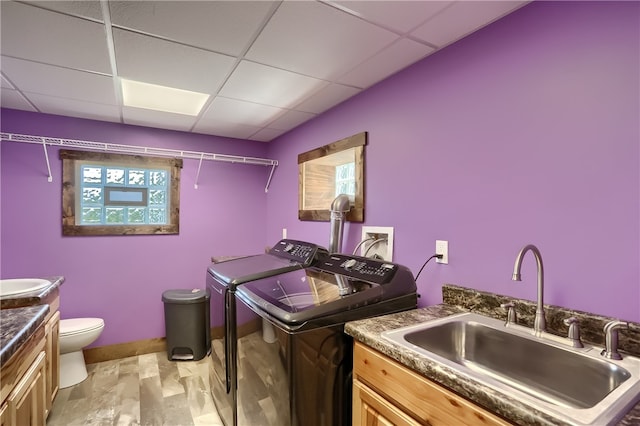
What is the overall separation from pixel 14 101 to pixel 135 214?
120 centimetres

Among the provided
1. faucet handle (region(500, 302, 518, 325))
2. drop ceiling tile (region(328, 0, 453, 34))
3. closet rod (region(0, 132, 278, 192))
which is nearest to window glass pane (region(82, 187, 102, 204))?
closet rod (region(0, 132, 278, 192))

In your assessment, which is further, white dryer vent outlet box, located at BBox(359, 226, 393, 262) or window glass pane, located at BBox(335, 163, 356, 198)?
window glass pane, located at BBox(335, 163, 356, 198)

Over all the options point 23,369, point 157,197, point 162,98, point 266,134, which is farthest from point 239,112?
point 23,369

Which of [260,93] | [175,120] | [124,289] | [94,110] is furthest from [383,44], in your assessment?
[124,289]

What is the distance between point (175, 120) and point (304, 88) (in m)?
1.41

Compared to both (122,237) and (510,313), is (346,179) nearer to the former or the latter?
(510,313)

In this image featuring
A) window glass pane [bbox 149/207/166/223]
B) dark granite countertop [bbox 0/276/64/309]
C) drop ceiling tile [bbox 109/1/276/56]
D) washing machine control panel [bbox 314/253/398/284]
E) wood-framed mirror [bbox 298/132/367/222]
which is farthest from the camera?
window glass pane [bbox 149/207/166/223]

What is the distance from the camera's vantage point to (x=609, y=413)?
717 millimetres

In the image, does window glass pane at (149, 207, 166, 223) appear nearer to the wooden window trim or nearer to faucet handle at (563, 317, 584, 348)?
the wooden window trim

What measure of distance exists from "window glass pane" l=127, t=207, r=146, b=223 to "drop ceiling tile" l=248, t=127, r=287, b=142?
1.33 meters

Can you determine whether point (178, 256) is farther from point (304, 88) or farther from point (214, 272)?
point (304, 88)

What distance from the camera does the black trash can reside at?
2.87 m

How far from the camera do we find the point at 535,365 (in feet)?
3.72

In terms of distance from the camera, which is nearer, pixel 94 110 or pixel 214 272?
pixel 214 272
